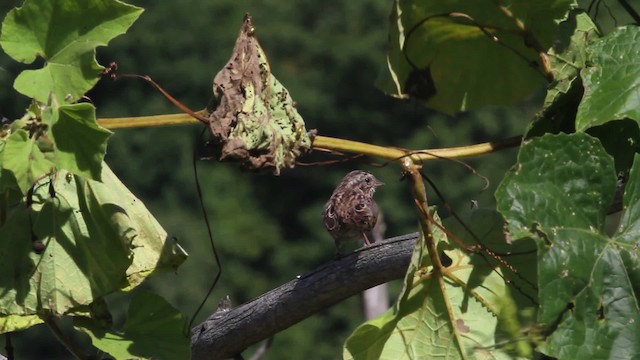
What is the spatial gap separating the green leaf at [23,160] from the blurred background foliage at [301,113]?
11894mm

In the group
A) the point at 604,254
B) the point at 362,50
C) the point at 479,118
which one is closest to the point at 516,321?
the point at 604,254

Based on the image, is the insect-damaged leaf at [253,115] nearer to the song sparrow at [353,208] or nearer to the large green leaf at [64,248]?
the large green leaf at [64,248]

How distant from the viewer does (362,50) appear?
15.8 metres

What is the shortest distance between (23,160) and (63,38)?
109 mm

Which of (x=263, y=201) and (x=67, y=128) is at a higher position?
(x=67, y=128)

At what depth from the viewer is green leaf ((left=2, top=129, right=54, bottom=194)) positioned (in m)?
0.95

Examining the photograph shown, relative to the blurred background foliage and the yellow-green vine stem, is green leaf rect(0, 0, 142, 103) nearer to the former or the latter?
the yellow-green vine stem

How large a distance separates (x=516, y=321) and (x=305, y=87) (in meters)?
14.9

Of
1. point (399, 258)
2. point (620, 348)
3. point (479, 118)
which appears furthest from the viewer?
point (479, 118)

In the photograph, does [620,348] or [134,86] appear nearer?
[620,348]

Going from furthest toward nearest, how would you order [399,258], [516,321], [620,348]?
1. [399,258]
2. [516,321]
3. [620,348]

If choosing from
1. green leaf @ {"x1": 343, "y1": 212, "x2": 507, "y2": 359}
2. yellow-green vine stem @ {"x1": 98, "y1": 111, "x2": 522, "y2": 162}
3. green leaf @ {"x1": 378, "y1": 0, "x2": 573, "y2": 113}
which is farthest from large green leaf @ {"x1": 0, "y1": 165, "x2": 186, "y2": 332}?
green leaf @ {"x1": 378, "y1": 0, "x2": 573, "y2": 113}

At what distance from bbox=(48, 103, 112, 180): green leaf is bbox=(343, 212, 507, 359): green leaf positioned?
0.28 meters

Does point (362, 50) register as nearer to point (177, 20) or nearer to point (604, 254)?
point (177, 20)
